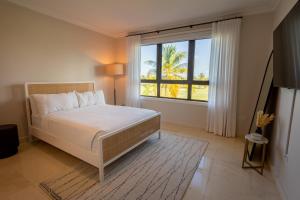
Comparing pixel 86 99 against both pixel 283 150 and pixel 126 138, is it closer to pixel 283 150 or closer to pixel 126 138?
pixel 126 138

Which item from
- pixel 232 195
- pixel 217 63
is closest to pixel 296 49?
pixel 232 195

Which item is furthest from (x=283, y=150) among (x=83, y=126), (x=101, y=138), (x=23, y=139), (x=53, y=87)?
(x=23, y=139)

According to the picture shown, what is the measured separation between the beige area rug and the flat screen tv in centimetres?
159

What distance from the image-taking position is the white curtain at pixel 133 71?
444 centimetres

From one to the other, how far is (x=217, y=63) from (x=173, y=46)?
134 cm

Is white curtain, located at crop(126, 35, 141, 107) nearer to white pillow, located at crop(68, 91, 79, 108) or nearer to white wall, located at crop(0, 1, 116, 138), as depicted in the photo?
white wall, located at crop(0, 1, 116, 138)

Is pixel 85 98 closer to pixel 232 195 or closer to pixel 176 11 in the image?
pixel 176 11

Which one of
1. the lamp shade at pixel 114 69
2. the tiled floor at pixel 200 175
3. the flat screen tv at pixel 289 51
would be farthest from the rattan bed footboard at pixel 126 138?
the lamp shade at pixel 114 69

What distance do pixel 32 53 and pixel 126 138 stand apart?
2607mm

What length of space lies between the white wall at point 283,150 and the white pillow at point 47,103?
11.7 ft

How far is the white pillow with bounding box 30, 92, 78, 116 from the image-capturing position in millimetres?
2717

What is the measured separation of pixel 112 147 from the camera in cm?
201

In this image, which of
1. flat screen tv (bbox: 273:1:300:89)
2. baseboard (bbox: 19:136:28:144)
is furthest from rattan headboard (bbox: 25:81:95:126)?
flat screen tv (bbox: 273:1:300:89)

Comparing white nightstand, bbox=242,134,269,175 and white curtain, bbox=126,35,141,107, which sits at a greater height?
white curtain, bbox=126,35,141,107
